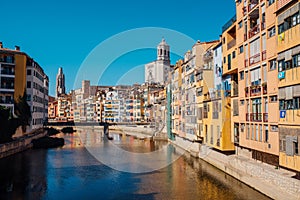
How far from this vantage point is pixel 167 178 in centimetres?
3109

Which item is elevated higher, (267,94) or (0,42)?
(0,42)

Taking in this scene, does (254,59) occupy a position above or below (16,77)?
below

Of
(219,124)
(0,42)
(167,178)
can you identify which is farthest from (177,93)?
(0,42)

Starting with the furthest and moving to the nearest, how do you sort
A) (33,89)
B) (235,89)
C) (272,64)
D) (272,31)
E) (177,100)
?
(33,89) → (177,100) → (235,89) → (272,64) → (272,31)

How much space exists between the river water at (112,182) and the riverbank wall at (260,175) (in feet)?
Answer: 2.14

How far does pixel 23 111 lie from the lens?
62.0 meters

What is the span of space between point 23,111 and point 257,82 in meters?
49.4

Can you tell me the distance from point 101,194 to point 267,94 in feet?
50.4

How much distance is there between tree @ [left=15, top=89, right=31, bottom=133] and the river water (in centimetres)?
2204

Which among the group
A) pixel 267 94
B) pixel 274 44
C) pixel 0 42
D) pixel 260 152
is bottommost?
pixel 260 152

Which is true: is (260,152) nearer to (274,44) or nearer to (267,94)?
(267,94)

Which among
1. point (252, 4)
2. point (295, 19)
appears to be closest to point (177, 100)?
point (252, 4)

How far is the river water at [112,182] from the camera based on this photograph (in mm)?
24766

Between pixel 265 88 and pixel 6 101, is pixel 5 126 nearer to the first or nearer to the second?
pixel 6 101
